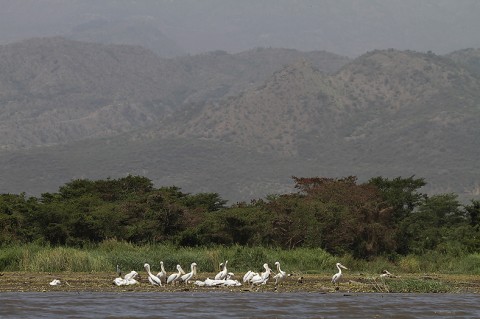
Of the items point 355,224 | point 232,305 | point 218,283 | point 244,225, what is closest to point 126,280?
point 218,283

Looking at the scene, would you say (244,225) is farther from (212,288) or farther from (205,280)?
(212,288)

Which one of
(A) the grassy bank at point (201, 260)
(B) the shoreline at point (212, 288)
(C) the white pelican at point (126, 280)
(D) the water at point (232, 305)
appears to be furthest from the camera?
(A) the grassy bank at point (201, 260)

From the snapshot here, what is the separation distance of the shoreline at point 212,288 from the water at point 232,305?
1080 millimetres

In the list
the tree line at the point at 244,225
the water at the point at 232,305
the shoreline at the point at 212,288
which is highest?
the tree line at the point at 244,225

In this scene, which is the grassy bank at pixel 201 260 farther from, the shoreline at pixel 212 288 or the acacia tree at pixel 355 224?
the acacia tree at pixel 355 224

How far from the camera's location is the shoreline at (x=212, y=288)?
1378 inches

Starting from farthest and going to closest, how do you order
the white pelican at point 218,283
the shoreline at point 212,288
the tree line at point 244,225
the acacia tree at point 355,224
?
the acacia tree at point 355,224, the tree line at point 244,225, the white pelican at point 218,283, the shoreline at point 212,288

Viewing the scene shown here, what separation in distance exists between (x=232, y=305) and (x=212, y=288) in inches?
214

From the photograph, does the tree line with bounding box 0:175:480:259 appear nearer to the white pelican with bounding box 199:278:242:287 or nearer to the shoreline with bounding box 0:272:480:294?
the shoreline with bounding box 0:272:480:294

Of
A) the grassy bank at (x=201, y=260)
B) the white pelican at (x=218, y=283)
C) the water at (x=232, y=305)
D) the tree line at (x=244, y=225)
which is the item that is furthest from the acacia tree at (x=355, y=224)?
the water at (x=232, y=305)

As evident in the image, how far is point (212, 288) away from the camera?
36719 millimetres

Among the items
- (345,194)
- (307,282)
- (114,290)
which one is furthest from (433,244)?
(114,290)

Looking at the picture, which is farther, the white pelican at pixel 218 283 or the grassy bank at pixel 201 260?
the grassy bank at pixel 201 260

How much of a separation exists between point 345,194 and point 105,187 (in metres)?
16.3
